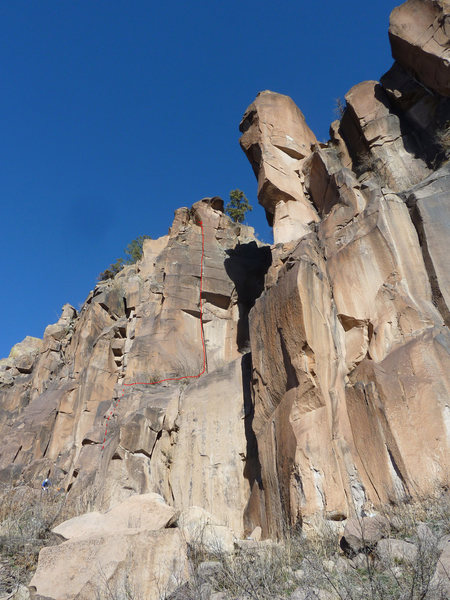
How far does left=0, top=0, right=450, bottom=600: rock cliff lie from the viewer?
829 centimetres

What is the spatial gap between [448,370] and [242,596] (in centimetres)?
585

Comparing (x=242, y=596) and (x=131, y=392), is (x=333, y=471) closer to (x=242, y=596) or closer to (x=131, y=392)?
(x=242, y=596)

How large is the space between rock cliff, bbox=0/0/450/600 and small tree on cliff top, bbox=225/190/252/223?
813 centimetres

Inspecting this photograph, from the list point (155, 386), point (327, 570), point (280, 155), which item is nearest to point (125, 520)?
point (327, 570)

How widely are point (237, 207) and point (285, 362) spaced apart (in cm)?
2028

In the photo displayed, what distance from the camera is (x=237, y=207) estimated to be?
97.8 feet

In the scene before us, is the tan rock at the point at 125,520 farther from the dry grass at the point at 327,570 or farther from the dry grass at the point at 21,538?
the dry grass at the point at 327,570

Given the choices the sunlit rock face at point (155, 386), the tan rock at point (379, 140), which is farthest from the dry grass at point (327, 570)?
the tan rock at point (379, 140)

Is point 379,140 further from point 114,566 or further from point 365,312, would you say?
point 114,566

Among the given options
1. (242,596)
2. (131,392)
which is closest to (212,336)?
(131,392)

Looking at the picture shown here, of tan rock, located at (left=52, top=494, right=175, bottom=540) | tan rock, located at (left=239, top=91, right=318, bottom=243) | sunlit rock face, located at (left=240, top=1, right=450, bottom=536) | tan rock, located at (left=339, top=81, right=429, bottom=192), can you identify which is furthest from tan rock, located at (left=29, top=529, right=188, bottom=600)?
tan rock, located at (left=339, top=81, right=429, bottom=192)

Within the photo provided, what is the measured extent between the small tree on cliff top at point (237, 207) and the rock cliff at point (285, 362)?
26.7 ft

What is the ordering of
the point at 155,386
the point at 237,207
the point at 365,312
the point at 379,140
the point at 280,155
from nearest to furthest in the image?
the point at 365,312 → the point at 379,140 → the point at 155,386 → the point at 280,155 → the point at 237,207

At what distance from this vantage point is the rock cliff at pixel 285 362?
27.2 feet
